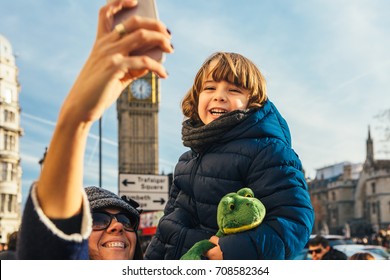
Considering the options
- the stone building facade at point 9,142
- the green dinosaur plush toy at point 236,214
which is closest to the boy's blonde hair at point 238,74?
the green dinosaur plush toy at point 236,214

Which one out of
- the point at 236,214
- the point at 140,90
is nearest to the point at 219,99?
the point at 236,214

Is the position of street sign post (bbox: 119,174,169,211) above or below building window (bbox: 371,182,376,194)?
below

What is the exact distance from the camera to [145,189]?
1238cm

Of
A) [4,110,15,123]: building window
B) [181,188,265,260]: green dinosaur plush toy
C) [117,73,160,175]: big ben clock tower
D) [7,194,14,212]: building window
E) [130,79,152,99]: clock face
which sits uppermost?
[130,79,152,99]: clock face

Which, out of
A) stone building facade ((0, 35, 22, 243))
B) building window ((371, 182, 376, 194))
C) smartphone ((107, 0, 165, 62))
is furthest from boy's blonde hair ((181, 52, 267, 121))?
building window ((371, 182, 376, 194))

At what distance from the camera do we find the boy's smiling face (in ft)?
5.89

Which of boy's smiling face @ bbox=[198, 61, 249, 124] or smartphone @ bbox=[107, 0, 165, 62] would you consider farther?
boy's smiling face @ bbox=[198, 61, 249, 124]

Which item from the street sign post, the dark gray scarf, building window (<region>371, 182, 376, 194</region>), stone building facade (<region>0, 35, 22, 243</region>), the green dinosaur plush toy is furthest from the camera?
building window (<region>371, 182, 376, 194</region>)

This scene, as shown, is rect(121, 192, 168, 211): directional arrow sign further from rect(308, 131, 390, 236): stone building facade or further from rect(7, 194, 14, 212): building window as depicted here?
rect(308, 131, 390, 236): stone building facade

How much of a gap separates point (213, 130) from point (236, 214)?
0.92ft

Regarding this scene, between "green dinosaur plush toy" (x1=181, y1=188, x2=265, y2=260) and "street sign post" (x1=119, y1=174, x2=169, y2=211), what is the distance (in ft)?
34.2

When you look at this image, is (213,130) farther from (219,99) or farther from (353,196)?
(353,196)
